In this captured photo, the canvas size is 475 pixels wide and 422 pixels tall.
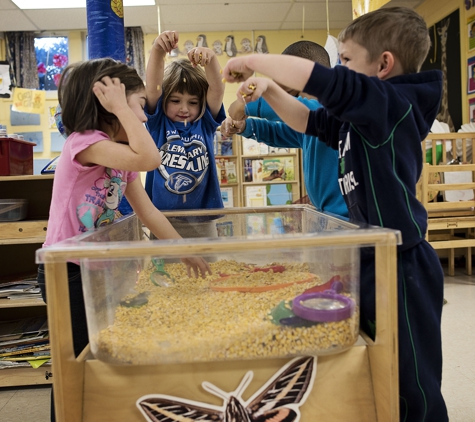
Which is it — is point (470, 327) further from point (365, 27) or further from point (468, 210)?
point (365, 27)

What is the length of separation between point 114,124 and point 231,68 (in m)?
0.37

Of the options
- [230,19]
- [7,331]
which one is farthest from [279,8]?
[7,331]

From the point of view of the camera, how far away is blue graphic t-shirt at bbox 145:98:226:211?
1.69 metres

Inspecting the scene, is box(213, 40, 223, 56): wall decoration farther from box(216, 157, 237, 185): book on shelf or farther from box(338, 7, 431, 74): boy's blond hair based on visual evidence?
box(338, 7, 431, 74): boy's blond hair

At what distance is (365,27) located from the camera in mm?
1034

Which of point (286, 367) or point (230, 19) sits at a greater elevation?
point (230, 19)

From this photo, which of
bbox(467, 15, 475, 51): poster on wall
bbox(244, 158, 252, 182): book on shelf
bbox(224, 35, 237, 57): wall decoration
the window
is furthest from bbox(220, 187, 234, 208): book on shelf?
bbox(467, 15, 475, 51): poster on wall

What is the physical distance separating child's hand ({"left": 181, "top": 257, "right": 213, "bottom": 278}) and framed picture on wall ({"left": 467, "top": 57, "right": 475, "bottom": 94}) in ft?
14.9

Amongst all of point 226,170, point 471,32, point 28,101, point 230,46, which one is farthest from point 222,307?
point 230,46

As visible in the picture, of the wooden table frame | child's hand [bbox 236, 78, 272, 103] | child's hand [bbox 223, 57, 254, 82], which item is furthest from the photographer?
child's hand [bbox 236, 78, 272, 103]

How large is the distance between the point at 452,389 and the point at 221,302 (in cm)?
154

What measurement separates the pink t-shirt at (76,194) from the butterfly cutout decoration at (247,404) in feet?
1.54

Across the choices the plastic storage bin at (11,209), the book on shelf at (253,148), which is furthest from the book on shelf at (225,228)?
the book on shelf at (253,148)

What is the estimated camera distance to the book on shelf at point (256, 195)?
5922 mm
